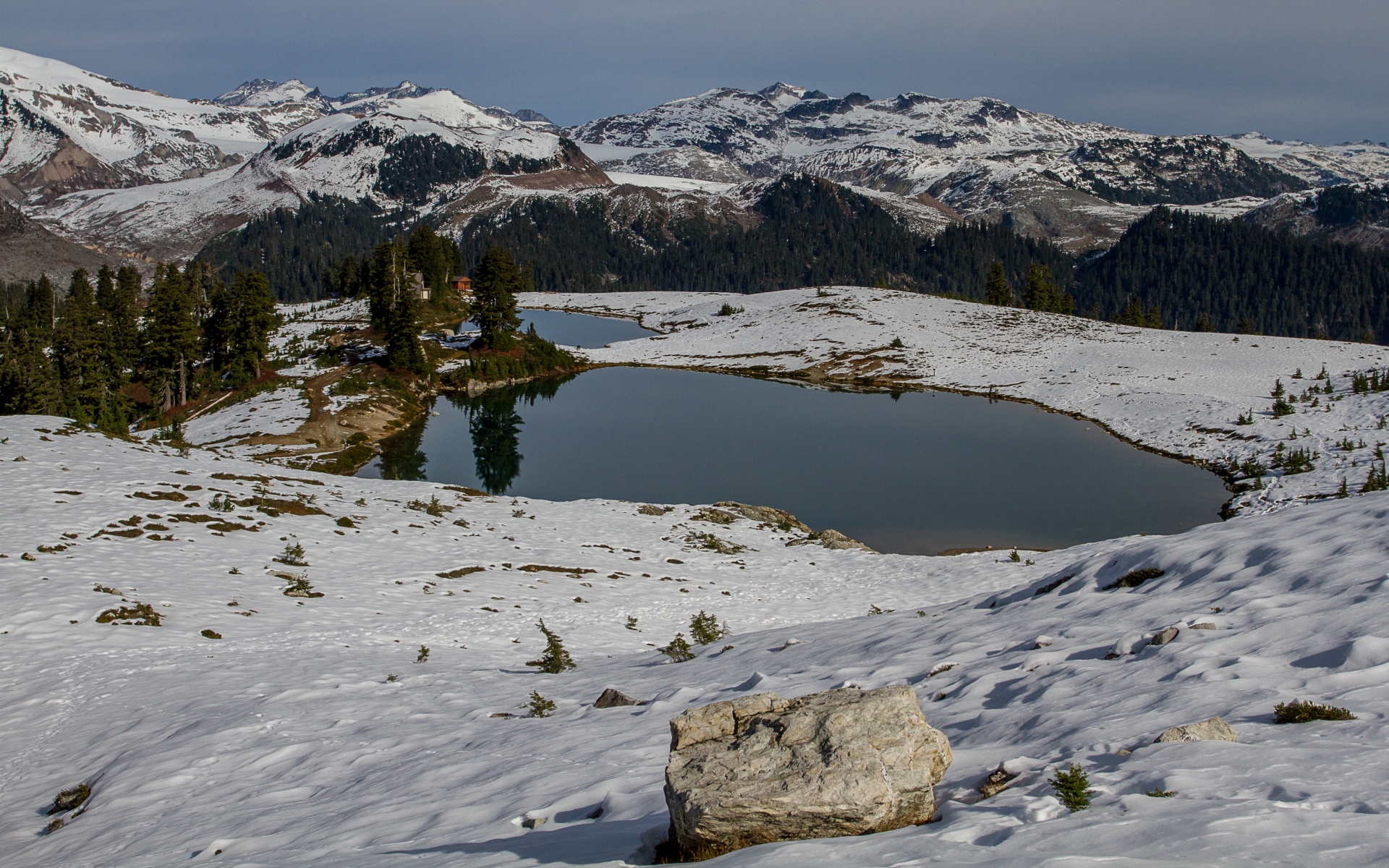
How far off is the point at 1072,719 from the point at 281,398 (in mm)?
62521

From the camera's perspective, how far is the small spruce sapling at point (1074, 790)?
19.4ft

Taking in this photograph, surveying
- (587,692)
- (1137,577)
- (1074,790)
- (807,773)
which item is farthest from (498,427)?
(1074,790)

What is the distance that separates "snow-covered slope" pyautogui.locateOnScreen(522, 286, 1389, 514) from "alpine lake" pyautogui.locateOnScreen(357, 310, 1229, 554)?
3348 millimetres

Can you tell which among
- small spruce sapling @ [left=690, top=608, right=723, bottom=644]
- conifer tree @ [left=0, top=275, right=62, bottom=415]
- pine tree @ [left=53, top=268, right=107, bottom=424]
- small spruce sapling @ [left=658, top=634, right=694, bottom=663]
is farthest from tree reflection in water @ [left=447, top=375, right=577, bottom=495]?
small spruce sapling @ [left=658, top=634, right=694, bottom=663]

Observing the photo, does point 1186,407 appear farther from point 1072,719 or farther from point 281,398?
point 281,398

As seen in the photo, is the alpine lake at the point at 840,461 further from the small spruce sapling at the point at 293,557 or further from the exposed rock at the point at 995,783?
the exposed rock at the point at 995,783

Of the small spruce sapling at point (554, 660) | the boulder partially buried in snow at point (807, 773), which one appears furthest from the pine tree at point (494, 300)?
the boulder partially buried in snow at point (807, 773)

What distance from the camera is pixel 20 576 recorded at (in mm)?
19188

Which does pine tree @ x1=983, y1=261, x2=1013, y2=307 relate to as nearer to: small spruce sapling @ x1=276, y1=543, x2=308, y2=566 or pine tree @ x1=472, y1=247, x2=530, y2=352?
pine tree @ x1=472, y1=247, x2=530, y2=352

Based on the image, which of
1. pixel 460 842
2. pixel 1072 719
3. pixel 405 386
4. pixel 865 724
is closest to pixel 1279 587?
pixel 1072 719

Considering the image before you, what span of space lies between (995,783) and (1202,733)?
190 centimetres

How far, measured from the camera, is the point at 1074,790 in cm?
602

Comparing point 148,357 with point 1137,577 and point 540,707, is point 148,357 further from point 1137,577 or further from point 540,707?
point 1137,577

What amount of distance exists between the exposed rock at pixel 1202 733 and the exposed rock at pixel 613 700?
24.4 ft
